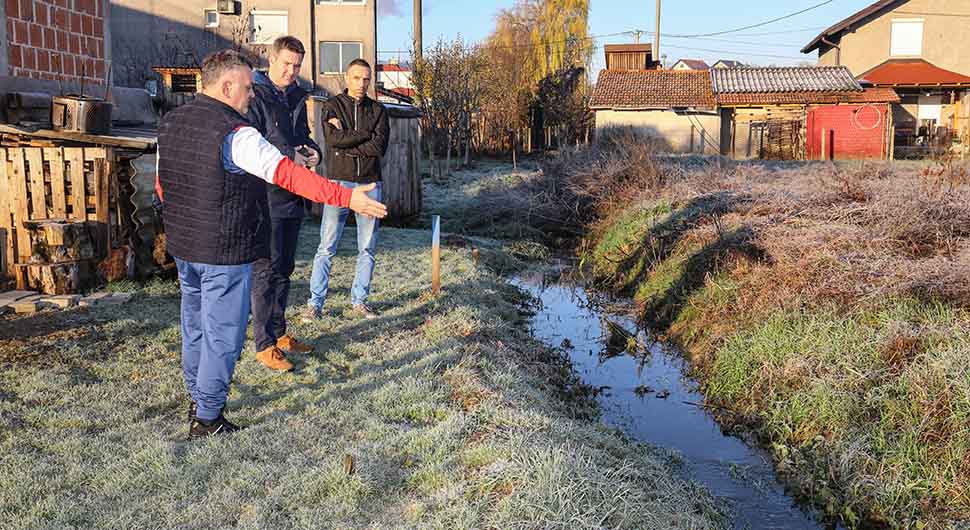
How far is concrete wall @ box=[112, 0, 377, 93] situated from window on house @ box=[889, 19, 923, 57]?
21459mm

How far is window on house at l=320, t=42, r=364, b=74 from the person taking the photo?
30594mm

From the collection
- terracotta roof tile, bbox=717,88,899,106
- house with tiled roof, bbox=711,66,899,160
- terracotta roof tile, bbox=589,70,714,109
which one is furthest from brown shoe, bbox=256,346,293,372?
terracotta roof tile, bbox=717,88,899,106

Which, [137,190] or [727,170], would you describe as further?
[727,170]

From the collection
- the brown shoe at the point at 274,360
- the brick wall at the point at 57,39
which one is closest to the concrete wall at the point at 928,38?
the brick wall at the point at 57,39

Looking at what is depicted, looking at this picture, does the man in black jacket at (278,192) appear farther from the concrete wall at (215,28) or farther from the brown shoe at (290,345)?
the concrete wall at (215,28)

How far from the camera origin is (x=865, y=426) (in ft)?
17.4

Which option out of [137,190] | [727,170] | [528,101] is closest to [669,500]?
[137,190]

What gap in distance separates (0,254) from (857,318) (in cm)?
764

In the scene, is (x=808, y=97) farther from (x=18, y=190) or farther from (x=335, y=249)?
(x=18, y=190)

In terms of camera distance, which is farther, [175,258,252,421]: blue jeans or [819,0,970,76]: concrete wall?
[819,0,970,76]: concrete wall

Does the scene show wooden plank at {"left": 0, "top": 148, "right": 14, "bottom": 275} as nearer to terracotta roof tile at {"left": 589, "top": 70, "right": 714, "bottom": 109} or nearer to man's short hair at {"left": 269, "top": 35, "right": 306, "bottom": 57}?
man's short hair at {"left": 269, "top": 35, "right": 306, "bottom": 57}

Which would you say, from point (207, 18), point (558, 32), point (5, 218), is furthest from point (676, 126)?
point (5, 218)

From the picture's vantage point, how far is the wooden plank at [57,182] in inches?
307

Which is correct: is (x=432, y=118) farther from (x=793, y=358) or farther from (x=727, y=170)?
(x=793, y=358)
